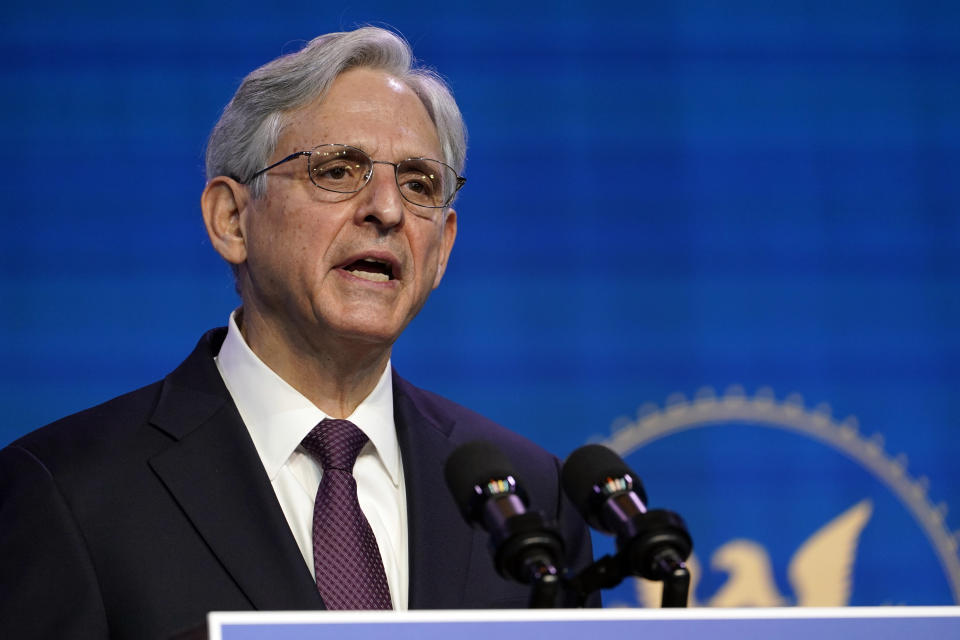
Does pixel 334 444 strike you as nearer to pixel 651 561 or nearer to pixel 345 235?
pixel 345 235

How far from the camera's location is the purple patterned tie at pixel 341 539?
5.73 ft

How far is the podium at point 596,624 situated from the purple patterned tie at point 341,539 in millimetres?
800

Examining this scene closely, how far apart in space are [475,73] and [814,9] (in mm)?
899

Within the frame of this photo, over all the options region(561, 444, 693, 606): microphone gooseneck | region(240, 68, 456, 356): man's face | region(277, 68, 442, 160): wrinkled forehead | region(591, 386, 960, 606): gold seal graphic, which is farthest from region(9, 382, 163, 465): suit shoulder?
region(591, 386, 960, 606): gold seal graphic

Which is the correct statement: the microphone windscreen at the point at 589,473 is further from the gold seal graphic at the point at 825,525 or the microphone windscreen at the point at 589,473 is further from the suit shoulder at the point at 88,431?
the gold seal graphic at the point at 825,525

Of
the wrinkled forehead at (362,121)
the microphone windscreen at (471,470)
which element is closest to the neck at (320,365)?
the wrinkled forehead at (362,121)

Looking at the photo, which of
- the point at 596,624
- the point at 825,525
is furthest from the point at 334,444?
the point at 825,525

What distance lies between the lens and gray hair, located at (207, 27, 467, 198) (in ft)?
6.59

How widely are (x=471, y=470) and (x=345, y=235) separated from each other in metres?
0.75

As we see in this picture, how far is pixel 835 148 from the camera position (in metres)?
2.94

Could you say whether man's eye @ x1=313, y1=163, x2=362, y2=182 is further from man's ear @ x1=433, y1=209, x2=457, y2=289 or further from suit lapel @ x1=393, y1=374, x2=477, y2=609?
suit lapel @ x1=393, y1=374, x2=477, y2=609

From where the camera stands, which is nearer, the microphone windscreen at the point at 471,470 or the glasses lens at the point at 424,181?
the microphone windscreen at the point at 471,470

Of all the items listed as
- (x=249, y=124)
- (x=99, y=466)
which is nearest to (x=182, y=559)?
(x=99, y=466)

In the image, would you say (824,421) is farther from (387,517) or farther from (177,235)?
(177,235)
